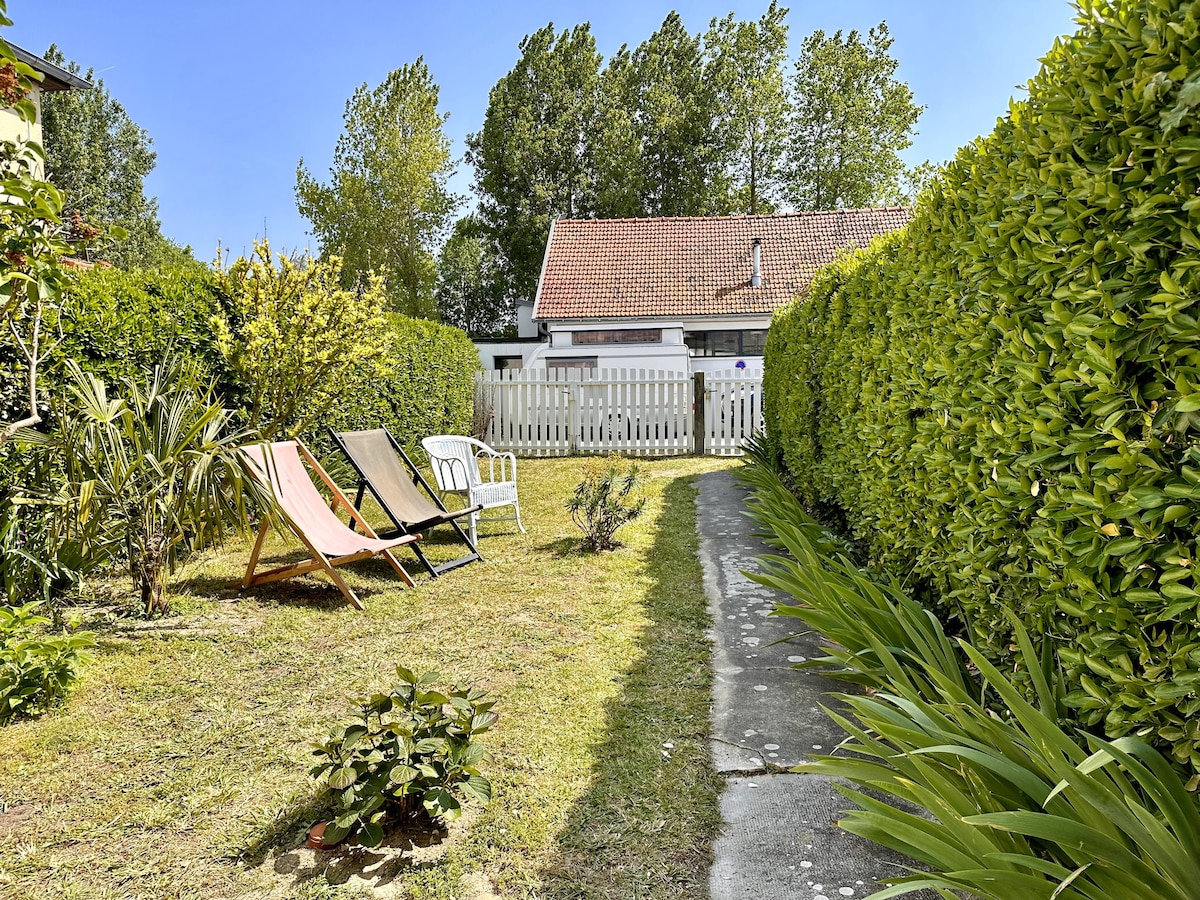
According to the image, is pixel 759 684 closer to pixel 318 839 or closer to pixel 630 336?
pixel 318 839

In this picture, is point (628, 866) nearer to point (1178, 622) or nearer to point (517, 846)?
point (517, 846)

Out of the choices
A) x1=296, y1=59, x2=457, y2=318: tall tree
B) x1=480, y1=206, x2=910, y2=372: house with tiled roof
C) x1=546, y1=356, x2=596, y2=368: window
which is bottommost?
x1=546, y1=356, x2=596, y2=368: window

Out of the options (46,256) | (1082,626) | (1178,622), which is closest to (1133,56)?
(1178,622)

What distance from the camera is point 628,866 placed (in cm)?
210

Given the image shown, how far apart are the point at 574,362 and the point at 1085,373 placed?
59.7 feet

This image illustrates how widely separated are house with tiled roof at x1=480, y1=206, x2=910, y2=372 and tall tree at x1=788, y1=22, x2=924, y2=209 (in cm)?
1119

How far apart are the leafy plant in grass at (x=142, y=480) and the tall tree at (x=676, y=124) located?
100ft

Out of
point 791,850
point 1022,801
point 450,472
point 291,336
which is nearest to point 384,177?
point 291,336

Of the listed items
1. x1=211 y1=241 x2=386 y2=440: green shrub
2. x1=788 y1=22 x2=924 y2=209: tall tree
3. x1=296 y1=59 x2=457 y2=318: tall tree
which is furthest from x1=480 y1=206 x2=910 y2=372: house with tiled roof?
x1=211 y1=241 x2=386 y2=440: green shrub

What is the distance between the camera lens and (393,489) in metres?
5.92

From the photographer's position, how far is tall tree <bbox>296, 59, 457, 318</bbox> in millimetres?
27875

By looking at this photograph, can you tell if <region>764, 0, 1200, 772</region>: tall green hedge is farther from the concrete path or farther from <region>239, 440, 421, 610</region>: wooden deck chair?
<region>239, 440, 421, 610</region>: wooden deck chair

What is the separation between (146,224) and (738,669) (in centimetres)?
3741

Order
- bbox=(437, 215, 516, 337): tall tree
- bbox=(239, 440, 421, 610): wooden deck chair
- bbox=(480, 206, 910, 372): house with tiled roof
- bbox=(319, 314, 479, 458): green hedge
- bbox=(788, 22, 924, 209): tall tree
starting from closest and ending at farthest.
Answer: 1. bbox=(239, 440, 421, 610): wooden deck chair
2. bbox=(319, 314, 479, 458): green hedge
3. bbox=(480, 206, 910, 372): house with tiled roof
4. bbox=(788, 22, 924, 209): tall tree
5. bbox=(437, 215, 516, 337): tall tree
